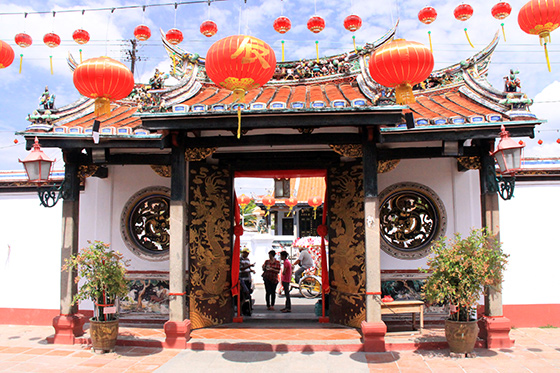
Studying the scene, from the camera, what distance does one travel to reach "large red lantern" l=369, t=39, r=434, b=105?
5227 millimetres

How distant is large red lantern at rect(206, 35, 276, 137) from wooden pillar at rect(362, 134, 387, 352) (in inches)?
86.8

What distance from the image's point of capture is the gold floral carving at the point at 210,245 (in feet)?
23.8

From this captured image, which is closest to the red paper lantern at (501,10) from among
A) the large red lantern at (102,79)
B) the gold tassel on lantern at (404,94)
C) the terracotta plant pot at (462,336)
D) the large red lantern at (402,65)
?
the large red lantern at (402,65)

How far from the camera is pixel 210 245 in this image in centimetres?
754

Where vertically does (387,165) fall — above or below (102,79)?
below

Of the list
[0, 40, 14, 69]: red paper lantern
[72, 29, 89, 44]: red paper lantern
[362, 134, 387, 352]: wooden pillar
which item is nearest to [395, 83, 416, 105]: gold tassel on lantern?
[362, 134, 387, 352]: wooden pillar

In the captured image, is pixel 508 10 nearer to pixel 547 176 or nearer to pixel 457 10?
pixel 457 10

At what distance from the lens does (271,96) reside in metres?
7.81

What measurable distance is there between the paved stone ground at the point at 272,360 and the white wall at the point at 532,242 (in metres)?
1.16

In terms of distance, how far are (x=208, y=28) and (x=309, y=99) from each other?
10.7ft

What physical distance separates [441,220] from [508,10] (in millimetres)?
3933

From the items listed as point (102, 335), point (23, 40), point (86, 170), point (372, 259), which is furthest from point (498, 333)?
point (23, 40)

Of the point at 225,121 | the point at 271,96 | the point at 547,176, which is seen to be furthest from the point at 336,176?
the point at 547,176

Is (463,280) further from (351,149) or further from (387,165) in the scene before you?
(351,149)
